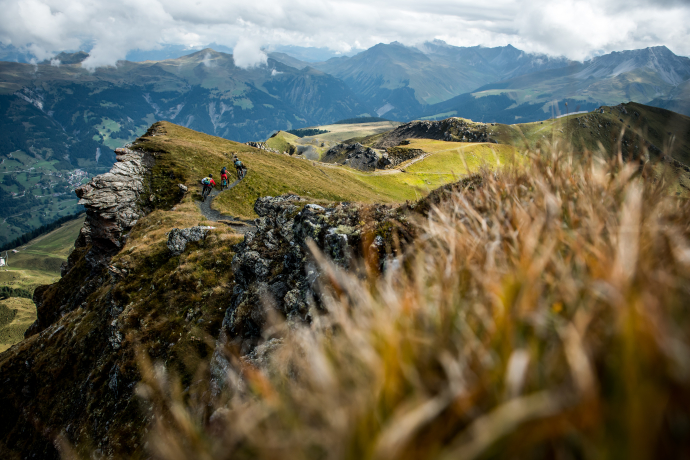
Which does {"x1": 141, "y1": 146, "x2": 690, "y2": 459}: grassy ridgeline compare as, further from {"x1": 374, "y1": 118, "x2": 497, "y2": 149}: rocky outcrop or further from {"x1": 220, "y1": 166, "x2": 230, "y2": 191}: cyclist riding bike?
{"x1": 374, "y1": 118, "x2": 497, "y2": 149}: rocky outcrop

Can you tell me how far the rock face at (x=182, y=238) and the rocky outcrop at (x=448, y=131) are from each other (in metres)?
119

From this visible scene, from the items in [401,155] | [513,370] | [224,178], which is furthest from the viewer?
[401,155]


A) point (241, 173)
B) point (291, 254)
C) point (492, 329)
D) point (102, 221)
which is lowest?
point (102, 221)

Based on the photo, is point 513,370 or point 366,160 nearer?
point 513,370

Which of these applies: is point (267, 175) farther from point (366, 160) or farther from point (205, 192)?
point (366, 160)

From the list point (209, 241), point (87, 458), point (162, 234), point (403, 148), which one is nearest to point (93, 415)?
point (87, 458)

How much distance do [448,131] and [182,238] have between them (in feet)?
445

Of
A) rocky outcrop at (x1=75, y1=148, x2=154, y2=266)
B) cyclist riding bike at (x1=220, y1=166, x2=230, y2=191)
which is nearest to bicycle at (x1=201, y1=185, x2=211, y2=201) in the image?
cyclist riding bike at (x1=220, y1=166, x2=230, y2=191)

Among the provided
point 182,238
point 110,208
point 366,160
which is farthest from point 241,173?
point 366,160

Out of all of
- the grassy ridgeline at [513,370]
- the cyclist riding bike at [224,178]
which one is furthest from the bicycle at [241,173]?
→ the grassy ridgeline at [513,370]

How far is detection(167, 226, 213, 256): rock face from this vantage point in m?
19.1

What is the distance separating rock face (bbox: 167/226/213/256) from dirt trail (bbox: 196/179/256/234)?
7.67 m

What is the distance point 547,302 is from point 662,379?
2.08ft

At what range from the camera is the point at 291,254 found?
10891mm
